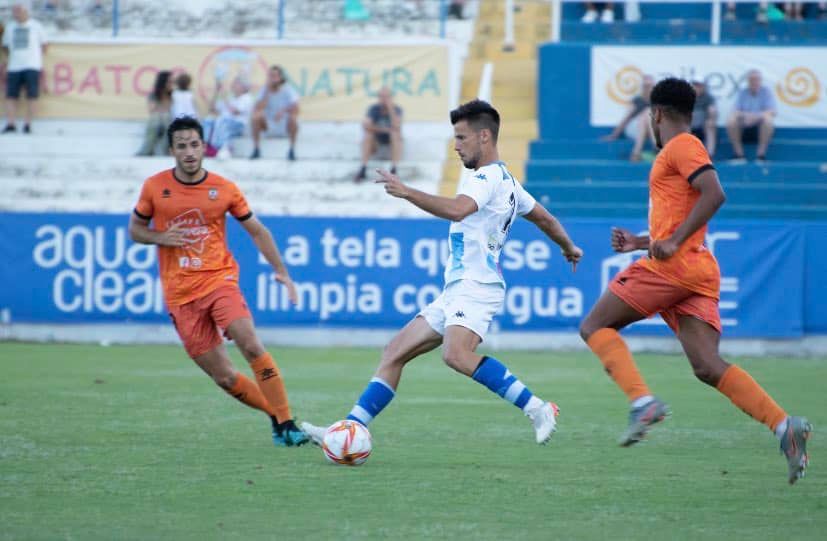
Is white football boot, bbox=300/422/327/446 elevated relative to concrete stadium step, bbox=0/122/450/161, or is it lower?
lower

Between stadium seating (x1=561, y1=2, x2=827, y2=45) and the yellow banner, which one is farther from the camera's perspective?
the yellow banner

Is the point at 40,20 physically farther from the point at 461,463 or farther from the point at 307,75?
the point at 461,463

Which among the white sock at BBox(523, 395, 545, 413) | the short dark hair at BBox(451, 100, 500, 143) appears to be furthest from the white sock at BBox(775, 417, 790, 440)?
the short dark hair at BBox(451, 100, 500, 143)

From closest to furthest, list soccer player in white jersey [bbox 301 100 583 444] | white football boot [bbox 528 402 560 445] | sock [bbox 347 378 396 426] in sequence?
white football boot [bbox 528 402 560 445] → soccer player in white jersey [bbox 301 100 583 444] → sock [bbox 347 378 396 426]

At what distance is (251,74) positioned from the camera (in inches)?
951

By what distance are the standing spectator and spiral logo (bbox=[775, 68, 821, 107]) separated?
12655mm

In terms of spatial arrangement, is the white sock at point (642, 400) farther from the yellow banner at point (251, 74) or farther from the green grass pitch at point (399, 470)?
the yellow banner at point (251, 74)

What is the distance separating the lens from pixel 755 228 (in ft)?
57.0

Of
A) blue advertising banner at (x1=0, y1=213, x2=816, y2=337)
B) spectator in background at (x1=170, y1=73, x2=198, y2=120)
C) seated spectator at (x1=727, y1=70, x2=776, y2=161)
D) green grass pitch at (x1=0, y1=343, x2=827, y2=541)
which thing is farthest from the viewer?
spectator in background at (x1=170, y1=73, x2=198, y2=120)

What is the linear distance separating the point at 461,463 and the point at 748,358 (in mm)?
9488

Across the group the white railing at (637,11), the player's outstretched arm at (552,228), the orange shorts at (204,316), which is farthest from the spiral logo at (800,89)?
the orange shorts at (204,316)

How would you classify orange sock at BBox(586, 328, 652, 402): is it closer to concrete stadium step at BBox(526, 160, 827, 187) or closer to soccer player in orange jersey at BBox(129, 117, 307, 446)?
soccer player in orange jersey at BBox(129, 117, 307, 446)

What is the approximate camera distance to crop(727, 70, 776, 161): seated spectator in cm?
2166

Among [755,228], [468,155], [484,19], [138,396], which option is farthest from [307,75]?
[468,155]
